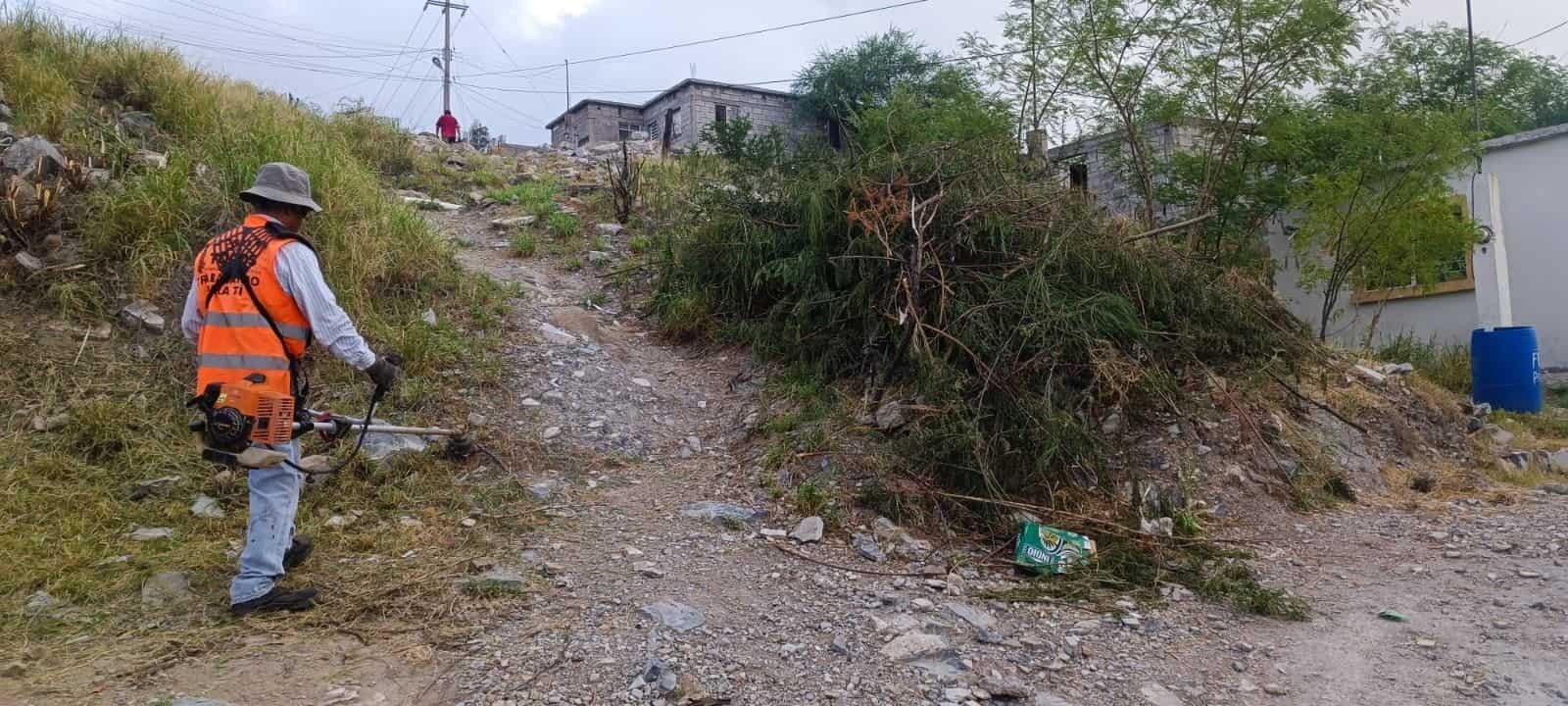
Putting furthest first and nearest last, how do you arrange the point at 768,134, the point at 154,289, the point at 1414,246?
1. the point at 1414,246
2. the point at 768,134
3. the point at 154,289

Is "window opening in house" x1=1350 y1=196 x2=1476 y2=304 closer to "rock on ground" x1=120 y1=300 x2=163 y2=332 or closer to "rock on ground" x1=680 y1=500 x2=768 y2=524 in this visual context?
"rock on ground" x1=680 y1=500 x2=768 y2=524

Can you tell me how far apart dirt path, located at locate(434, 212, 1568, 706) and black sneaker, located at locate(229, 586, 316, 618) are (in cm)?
60

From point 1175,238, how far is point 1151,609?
391 cm

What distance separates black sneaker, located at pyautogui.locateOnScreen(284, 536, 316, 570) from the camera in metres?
3.10

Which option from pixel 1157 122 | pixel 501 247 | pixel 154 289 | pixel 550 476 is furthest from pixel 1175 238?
pixel 154 289

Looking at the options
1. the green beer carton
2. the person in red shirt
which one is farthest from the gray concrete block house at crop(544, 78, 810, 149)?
the green beer carton

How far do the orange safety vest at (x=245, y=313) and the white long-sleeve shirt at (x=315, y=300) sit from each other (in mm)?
28

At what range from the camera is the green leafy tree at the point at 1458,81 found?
964 centimetres

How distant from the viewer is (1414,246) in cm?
788

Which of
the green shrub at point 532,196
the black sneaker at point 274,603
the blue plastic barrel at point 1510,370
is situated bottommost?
the black sneaker at point 274,603

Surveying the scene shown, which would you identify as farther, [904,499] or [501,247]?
[501,247]

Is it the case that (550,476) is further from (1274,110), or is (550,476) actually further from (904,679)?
(1274,110)

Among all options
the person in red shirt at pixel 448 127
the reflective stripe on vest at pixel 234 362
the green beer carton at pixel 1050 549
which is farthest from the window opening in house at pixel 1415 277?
the person in red shirt at pixel 448 127

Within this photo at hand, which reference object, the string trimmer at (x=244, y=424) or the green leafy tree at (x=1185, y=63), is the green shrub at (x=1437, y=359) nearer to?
the green leafy tree at (x=1185, y=63)
